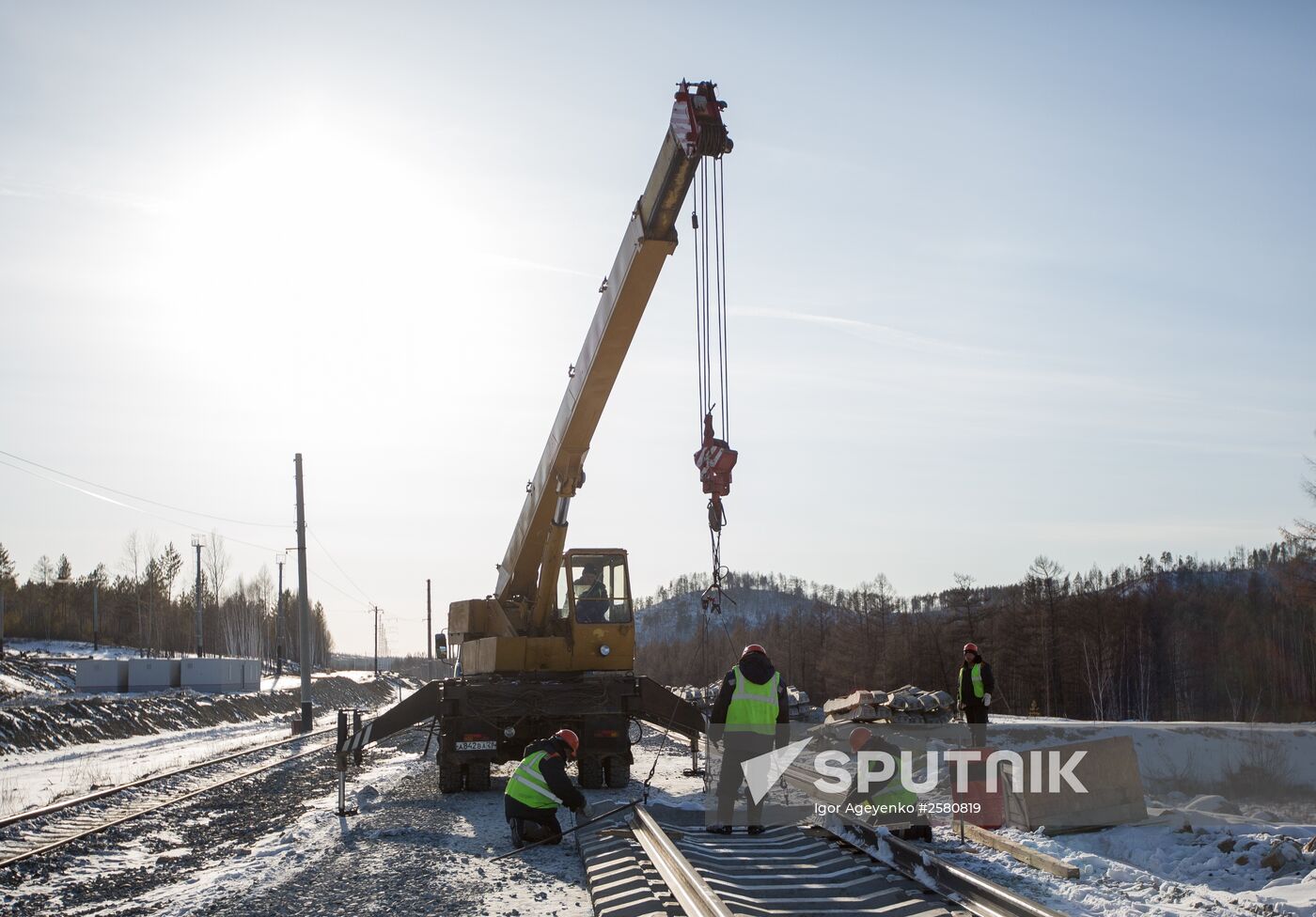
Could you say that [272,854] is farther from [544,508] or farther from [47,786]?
[47,786]

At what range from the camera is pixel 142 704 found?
3947 centimetres

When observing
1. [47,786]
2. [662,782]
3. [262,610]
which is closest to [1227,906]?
[662,782]

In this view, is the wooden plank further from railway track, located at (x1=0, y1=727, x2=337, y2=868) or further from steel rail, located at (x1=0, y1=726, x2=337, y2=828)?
steel rail, located at (x1=0, y1=726, x2=337, y2=828)

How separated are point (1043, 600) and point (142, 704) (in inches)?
2081

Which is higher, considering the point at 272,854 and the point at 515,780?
the point at 515,780

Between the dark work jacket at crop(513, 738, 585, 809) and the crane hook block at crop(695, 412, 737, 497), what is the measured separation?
3426mm

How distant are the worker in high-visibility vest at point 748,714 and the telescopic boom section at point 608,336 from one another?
5.55m

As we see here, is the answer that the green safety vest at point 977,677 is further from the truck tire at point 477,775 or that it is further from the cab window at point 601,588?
the truck tire at point 477,775

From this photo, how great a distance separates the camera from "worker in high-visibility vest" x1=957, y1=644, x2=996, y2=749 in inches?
512

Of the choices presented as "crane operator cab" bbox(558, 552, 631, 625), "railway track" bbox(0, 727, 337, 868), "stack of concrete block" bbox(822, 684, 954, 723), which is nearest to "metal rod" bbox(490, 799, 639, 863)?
"railway track" bbox(0, 727, 337, 868)

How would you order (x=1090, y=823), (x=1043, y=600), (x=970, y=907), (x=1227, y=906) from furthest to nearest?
(x=1043, y=600) < (x=1090, y=823) < (x=1227, y=906) < (x=970, y=907)

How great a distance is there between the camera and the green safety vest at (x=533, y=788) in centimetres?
1042

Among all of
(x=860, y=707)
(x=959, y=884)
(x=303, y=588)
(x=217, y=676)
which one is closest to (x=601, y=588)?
(x=860, y=707)

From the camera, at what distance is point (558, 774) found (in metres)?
10.3
